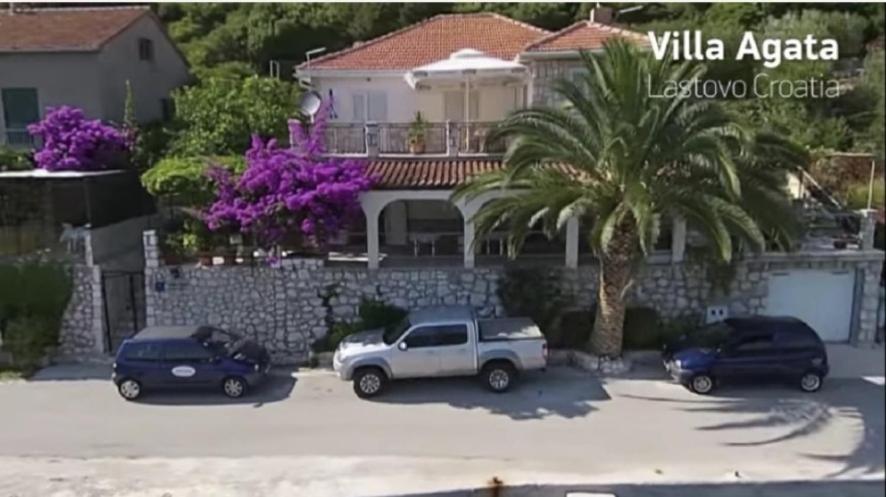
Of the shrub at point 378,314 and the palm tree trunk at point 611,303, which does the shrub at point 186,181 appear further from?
the palm tree trunk at point 611,303

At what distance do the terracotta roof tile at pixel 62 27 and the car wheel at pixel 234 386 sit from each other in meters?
3.46

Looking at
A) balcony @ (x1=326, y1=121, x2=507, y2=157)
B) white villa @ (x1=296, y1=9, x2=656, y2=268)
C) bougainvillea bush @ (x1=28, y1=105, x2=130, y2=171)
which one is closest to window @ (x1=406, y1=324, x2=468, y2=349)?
white villa @ (x1=296, y1=9, x2=656, y2=268)

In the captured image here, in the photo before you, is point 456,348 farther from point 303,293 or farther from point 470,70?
point 470,70

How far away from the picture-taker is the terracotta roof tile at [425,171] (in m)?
7.70

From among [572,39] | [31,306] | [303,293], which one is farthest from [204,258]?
[572,39]

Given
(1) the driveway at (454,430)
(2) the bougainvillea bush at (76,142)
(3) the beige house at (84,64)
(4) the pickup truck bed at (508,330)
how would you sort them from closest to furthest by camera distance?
(1) the driveway at (454,430)
(3) the beige house at (84,64)
(4) the pickup truck bed at (508,330)
(2) the bougainvillea bush at (76,142)

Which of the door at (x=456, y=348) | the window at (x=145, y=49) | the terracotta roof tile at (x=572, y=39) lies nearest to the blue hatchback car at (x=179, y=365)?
the door at (x=456, y=348)

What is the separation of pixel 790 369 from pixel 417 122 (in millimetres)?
5556

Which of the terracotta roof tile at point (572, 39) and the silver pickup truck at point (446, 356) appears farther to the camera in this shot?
the terracotta roof tile at point (572, 39)

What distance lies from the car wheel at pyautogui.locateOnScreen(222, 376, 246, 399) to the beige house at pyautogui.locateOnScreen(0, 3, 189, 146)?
3.19 m

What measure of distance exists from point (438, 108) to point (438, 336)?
458 centimetres

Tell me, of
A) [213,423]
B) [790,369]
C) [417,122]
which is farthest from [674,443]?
[417,122]

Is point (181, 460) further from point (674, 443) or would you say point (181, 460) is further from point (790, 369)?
point (790, 369)

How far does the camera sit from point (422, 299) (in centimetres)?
785
